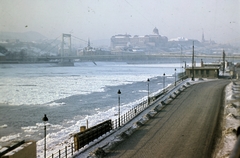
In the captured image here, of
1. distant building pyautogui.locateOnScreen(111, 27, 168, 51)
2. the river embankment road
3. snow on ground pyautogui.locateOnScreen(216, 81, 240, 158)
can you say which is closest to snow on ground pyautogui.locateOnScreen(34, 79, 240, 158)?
snow on ground pyautogui.locateOnScreen(216, 81, 240, 158)

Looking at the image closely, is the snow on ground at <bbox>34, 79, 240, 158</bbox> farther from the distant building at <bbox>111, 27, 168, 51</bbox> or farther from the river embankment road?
the distant building at <bbox>111, 27, 168, 51</bbox>

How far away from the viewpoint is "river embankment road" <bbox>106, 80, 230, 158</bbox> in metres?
6.62

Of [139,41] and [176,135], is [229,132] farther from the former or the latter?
[139,41]

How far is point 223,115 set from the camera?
10.7m

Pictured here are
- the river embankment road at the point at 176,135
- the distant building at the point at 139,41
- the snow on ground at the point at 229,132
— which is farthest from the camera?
the distant building at the point at 139,41

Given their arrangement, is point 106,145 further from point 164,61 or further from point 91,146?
point 164,61

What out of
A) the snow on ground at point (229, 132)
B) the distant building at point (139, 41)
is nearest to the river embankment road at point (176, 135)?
the snow on ground at point (229, 132)

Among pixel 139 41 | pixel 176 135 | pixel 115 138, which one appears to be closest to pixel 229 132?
pixel 176 135

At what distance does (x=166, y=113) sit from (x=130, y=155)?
512 centimetres

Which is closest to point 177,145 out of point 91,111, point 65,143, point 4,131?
point 65,143

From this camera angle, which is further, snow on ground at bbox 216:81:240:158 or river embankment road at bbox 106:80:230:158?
river embankment road at bbox 106:80:230:158

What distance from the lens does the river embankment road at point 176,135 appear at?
6.62 m

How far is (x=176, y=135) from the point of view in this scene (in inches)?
318

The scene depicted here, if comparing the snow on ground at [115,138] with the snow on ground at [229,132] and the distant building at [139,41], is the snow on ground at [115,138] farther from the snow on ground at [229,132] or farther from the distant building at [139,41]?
the distant building at [139,41]
